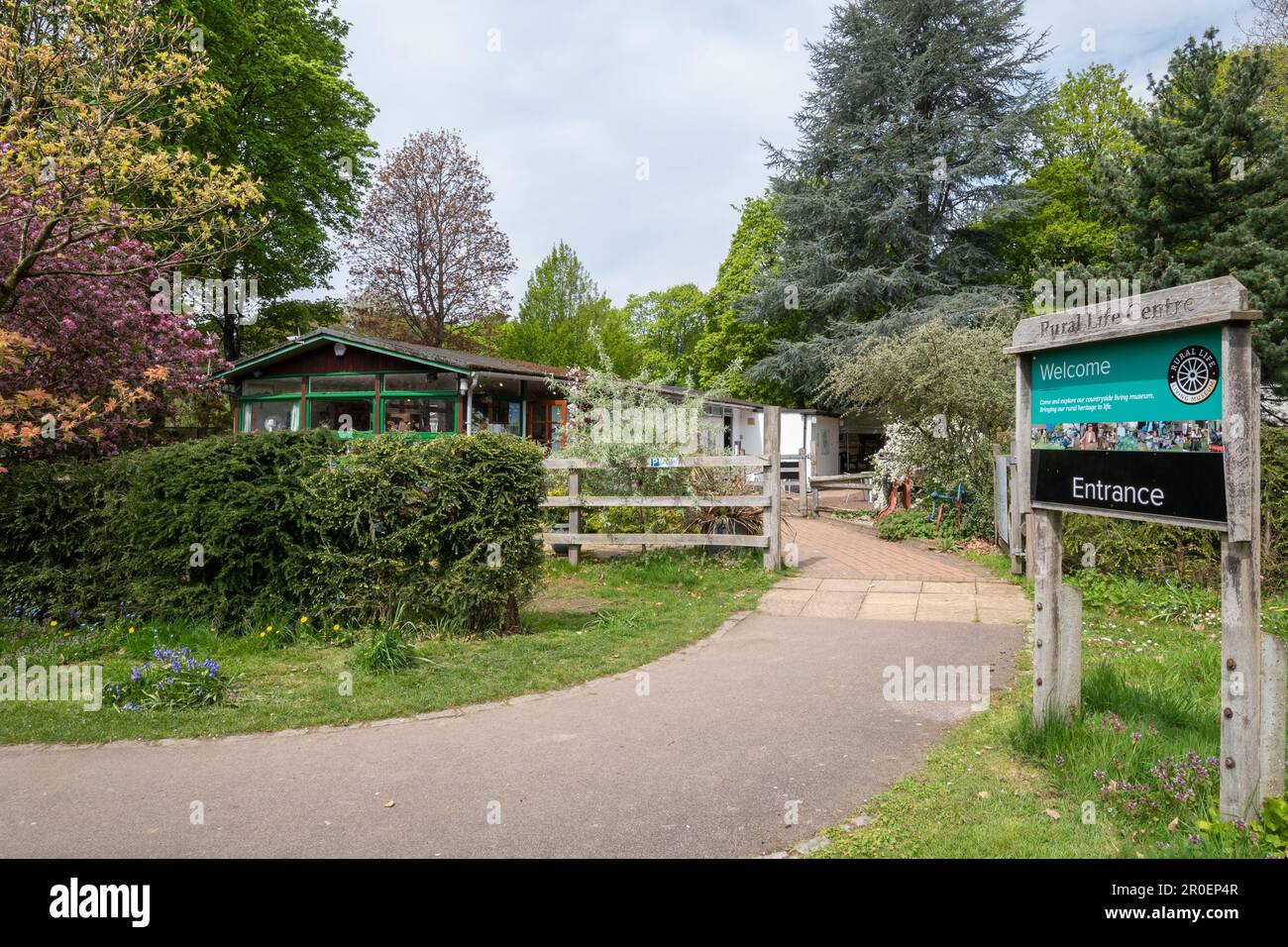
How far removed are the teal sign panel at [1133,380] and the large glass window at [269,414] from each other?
833 inches

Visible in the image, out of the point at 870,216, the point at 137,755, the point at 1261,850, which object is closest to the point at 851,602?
the point at 1261,850

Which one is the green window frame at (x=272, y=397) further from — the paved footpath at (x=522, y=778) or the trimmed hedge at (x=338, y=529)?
the paved footpath at (x=522, y=778)

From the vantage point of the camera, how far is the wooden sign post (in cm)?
341

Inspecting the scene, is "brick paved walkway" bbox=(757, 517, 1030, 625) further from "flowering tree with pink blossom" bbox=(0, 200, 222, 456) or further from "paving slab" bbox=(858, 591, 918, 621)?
"flowering tree with pink blossom" bbox=(0, 200, 222, 456)

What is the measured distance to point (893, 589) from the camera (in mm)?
9977

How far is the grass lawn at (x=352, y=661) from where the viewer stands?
5.38 meters

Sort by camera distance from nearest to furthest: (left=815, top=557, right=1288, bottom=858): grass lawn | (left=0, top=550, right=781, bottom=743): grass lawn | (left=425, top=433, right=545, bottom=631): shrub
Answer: (left=815, top=557, right=1288, bottom=858): grass lawn < (left=0, top=550, right=781, bottom=743): grass lawn < (left=425, top=433, right=545, bottom=631): shrub

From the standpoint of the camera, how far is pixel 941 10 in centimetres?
2927

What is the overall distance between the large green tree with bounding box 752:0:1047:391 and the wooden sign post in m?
25.6

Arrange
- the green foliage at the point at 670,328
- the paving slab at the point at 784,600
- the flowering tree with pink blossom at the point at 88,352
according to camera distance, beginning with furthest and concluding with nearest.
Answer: the green foliage at the point at 670,328, the flowering tree with pink blossom at the point at 88,352, the paving slab at the point at 784,600

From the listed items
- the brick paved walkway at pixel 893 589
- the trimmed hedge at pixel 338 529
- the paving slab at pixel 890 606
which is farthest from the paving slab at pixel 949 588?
the trimmed hedge at pixel 338 529

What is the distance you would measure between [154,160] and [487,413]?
14024 millimetres

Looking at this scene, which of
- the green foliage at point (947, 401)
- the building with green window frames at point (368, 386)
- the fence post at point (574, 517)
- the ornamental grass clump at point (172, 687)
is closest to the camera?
the ornamental grass clump at point (172, 687)

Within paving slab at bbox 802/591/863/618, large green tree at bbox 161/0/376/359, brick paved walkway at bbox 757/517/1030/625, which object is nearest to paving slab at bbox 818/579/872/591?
brick paved walkway at bbox 757/517/1030/625
